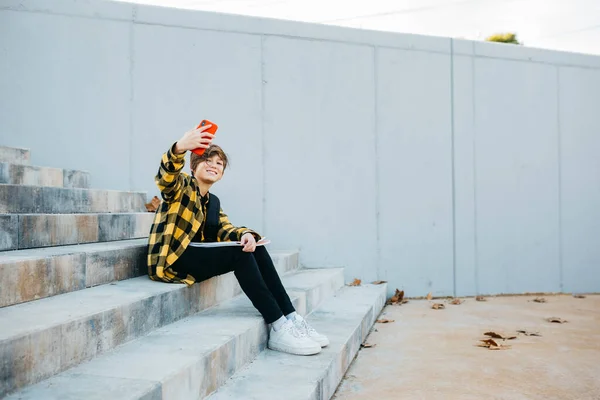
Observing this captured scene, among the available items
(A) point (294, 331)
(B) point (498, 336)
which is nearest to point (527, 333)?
(B) point (498, 336)

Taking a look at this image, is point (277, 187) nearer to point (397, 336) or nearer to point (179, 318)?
point (397, 336)

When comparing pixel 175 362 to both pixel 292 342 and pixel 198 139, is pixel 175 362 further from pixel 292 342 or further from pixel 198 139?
pixel 198 139

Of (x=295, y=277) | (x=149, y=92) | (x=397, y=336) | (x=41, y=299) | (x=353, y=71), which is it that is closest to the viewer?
(x=41, y=299)

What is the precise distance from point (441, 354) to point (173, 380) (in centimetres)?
222

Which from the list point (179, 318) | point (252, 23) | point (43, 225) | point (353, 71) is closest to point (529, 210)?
point (353, 71)

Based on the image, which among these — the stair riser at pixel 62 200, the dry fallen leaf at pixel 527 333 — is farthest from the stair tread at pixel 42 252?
the dry fallen leaf at pixel 527 333

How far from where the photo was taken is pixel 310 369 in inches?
105

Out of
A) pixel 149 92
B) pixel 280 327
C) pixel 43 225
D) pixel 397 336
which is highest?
pixel 149 92

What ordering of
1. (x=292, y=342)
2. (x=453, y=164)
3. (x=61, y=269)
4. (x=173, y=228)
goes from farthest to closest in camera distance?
(x=453, y=164)
(x=173, y=228)
(x=292, y=342)
(x=61, y=269)

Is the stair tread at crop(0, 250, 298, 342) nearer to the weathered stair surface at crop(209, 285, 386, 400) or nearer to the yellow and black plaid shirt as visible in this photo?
the yellow and black plaid shirt

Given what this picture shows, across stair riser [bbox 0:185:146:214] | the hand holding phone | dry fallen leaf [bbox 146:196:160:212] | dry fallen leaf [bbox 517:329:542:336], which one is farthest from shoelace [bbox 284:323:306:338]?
dry fallen leaf [bbox 146:196:160:212]

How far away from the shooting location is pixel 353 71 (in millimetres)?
5766

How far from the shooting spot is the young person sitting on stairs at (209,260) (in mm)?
2939

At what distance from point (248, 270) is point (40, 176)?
6.56 ft
